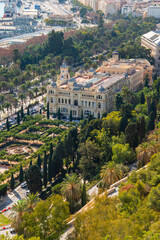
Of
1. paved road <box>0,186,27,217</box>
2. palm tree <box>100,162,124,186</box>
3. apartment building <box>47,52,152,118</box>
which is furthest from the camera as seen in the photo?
apartment building <box>47,52,152,118</box>

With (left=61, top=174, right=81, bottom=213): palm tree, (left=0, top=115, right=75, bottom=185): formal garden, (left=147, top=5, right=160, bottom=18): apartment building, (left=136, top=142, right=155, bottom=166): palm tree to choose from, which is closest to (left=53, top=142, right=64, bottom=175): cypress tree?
(left=0, top=115, right=75, bottom=185): formal garden

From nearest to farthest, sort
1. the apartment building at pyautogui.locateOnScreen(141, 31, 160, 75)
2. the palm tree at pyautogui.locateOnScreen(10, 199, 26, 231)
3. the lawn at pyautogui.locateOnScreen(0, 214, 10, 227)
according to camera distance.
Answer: the palm tree at pyautogui.locateOnScreen(10, 199, 26, 231) < the lawn at pyautogui.locateOnScreen(0, 214, 10, 227) < the apartment building at pyautogui.locateOnScreen(141, 31, 160, 75)

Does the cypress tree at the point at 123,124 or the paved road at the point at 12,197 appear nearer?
the paved road at the point at 12,197

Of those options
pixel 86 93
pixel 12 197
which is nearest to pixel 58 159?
pixel 12 197

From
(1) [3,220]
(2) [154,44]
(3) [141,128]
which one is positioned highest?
(2) [154,44]

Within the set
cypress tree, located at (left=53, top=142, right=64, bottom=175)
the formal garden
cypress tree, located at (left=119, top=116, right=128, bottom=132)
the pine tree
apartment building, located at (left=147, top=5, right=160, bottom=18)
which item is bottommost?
the formal garden

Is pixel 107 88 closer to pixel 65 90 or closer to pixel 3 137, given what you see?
pixel 65 90

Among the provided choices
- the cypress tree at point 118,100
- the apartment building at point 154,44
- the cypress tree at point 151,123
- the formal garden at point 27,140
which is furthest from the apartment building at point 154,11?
the cypress tree at point 151,123

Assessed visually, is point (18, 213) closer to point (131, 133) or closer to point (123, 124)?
point (131, 133)

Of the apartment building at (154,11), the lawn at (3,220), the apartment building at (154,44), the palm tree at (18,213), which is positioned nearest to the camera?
the palm tree at (18,213)

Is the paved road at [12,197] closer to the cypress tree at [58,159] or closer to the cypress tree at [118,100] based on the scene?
the cypress tree at [58,159]

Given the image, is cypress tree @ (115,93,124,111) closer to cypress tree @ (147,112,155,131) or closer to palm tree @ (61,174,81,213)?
cypress tree @ (147,112,155,131)

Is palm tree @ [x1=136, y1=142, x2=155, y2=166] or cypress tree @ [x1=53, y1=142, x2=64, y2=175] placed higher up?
palm tree @ [x1=136, y1=142, x2=155, y2=166]
